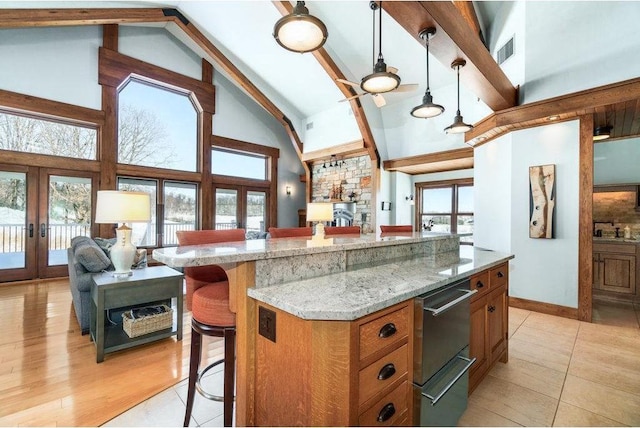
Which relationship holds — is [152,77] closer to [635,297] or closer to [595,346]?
[595,346]

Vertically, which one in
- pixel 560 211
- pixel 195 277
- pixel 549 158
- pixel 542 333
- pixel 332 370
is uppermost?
pixel 549 158

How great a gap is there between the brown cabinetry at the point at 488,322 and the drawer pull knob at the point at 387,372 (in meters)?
1.00

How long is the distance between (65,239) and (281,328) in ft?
21.5

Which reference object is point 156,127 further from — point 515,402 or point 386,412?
point 515,402

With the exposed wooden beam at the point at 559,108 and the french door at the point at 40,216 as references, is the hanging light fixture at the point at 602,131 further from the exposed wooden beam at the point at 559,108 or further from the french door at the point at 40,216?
the french door at the point at 40,216

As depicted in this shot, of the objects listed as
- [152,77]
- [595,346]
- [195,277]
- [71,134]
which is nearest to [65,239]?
[71,134]

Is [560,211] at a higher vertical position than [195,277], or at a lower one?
higher

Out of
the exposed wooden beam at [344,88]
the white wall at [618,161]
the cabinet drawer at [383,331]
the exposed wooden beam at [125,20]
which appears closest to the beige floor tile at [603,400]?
the cabinet drawer at [383,331]

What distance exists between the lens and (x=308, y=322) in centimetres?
107

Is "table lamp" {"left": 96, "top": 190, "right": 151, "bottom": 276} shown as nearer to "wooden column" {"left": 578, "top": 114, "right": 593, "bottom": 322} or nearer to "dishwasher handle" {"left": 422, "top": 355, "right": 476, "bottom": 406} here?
"dishwasher handle" {"left": 422, "top": 355, "right": 476, "bottom": 406}

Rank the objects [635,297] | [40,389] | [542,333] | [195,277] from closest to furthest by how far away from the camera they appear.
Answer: [195,277]
[40,389]
[542,333]
[635,297]

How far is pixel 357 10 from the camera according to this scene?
4.37 metres

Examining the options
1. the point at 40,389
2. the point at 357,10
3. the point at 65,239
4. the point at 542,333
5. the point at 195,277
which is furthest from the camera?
the point at 65,239

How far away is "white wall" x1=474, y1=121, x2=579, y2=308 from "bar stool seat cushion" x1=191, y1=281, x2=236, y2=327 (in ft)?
13.1
